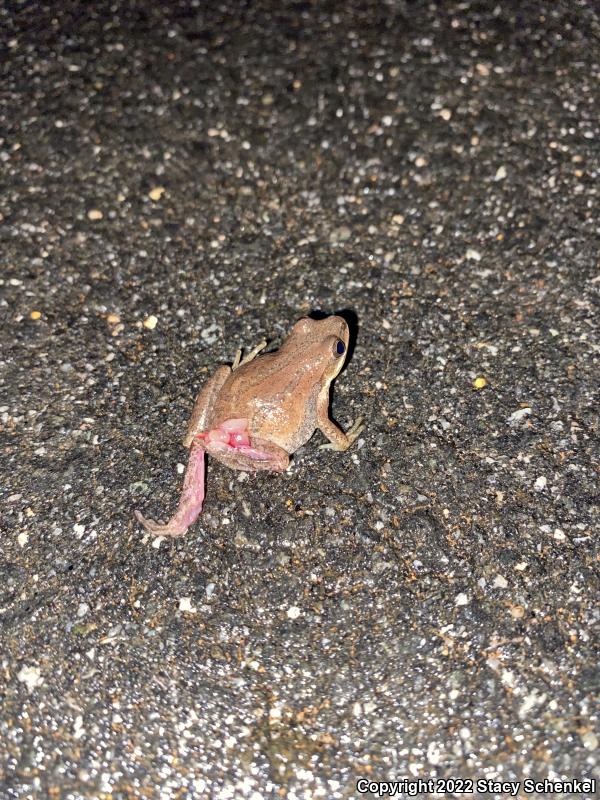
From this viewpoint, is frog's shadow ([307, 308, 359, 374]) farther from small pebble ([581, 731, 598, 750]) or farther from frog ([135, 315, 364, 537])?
small pebble ([581, 731, 598, 750])

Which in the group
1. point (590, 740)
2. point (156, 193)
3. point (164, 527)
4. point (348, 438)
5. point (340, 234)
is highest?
point (156, 193)

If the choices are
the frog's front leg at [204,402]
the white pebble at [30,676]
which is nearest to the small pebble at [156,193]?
the frog's front leg at [204,402]

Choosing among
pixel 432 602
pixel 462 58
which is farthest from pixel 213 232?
pixel 432 602

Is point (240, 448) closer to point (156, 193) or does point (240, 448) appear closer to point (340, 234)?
point (340, 234)

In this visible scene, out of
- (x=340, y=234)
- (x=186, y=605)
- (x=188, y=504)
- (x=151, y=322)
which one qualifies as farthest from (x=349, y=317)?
(x=186, y=605)

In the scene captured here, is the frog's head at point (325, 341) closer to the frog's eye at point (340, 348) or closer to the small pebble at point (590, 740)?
the frog's eye at point (340, 348)

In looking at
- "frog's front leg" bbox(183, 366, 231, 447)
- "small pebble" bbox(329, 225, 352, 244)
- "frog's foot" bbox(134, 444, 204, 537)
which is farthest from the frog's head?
"small pebble" bbox(329, 225, 352, 244)
